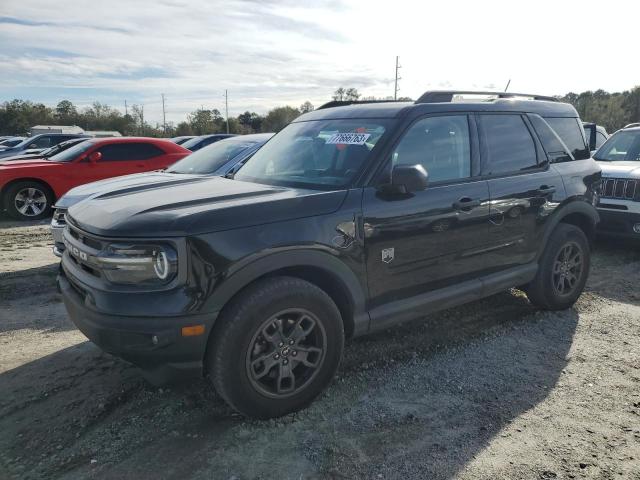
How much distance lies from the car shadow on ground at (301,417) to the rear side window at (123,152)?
703 centimetres

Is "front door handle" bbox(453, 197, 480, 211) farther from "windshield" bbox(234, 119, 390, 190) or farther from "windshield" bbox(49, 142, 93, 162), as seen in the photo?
"windshield" bbox(49, 142, 93, 162)

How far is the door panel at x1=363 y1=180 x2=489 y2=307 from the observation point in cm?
331

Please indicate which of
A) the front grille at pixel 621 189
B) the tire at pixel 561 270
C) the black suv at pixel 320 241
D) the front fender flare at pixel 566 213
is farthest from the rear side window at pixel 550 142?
the front grille at pixel 621 189

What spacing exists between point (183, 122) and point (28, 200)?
56178mm

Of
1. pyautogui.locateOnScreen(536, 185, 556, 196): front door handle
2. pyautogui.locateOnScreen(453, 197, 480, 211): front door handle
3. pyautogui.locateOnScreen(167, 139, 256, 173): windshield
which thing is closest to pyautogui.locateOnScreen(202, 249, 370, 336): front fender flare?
pyautogui.locateOnScreen(453, 197, 480, 211): front door handle

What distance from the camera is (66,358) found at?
389 centimetres

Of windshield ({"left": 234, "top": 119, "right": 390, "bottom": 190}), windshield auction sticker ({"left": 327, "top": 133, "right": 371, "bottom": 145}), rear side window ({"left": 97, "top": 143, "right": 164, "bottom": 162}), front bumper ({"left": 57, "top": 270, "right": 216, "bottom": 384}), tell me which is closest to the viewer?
front bumper ({"left": 57, "top": 270, "right": 216, "bottom": 384})

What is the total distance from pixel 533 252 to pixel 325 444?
8.66ft

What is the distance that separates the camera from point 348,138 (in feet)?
12.1

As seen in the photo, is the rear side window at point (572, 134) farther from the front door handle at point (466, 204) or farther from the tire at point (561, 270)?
the front door handle at point (466, 204)

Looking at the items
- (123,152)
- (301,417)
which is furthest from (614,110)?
(301,417)

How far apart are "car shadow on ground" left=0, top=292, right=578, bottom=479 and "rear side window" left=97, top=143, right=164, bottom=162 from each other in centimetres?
703

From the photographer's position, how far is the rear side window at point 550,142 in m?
4.53

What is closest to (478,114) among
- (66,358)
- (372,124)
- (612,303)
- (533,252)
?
(372,124)
